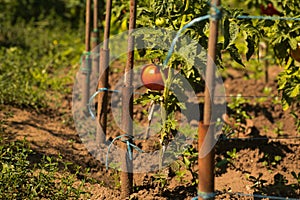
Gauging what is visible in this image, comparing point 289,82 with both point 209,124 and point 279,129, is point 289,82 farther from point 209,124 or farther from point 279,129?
point 209,124

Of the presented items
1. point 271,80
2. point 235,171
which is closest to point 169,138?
point 235,171

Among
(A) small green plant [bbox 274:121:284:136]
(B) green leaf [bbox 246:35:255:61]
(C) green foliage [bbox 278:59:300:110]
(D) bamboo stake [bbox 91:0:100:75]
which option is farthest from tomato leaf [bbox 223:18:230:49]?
(A) small green plant [bbox 274:121:284:136]

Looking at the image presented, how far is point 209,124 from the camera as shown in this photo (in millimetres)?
2607

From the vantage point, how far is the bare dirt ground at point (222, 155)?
354cm

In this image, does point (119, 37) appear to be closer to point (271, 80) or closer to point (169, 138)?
point (271, 80)

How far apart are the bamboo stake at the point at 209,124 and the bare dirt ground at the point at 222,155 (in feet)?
1.48

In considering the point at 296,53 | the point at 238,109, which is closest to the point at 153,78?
the point at 296,53

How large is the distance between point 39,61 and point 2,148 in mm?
2601

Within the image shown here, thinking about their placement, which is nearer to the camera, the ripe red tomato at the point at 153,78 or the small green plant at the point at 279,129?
the ripe red tomato at the point at 153,78

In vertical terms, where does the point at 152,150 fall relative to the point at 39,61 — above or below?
below

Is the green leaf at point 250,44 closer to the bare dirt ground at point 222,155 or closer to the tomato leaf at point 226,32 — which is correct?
the tomato leaf at point 226,32

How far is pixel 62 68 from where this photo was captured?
5.84m

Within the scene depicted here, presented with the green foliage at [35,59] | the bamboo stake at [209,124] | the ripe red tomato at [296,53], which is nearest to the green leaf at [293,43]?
the ripe red tomato at [296,53]

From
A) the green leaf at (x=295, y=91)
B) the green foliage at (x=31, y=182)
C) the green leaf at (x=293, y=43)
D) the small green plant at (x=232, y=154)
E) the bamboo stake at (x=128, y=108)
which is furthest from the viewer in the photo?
the small green plant at (x=232, y=154)
